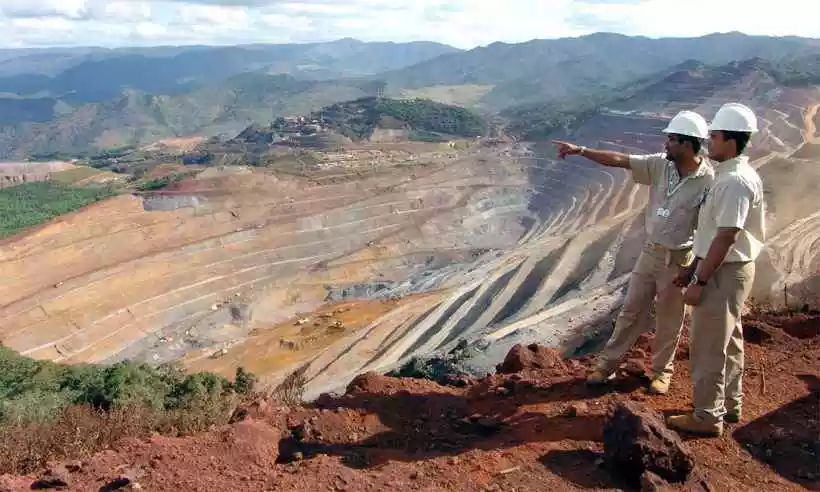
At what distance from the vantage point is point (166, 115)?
167 meters

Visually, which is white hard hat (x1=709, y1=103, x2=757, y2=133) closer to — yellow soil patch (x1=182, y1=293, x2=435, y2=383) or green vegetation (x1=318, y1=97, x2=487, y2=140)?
yellow soil patch (x1=182, y1=293, x2=435, y2=383)

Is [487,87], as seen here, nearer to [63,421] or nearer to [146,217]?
[146,217]

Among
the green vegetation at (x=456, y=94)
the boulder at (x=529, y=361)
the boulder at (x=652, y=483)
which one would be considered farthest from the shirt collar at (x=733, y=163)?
the green vegetation at (x=456, y=94)

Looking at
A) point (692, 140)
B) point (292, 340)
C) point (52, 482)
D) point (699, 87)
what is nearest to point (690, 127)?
point (692, 140)

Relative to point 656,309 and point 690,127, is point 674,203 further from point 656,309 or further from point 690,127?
point 656,309

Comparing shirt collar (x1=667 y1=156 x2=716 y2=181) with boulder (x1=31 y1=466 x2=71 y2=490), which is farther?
shirt collar (x1=667 y1=156 x2=716 y2=181)

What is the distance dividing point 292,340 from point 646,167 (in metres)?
22.7

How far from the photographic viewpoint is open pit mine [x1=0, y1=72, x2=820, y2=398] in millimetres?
→ 23406

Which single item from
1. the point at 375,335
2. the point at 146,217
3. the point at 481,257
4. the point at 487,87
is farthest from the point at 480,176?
the point at 487,87

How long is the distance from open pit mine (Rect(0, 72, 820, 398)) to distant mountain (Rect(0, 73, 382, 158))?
100 meters

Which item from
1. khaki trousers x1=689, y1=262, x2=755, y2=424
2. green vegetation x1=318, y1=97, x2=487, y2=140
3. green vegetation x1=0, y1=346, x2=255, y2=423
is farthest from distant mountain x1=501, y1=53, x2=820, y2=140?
khaki trousers x1=689, y1=262, x2=755, y2=424

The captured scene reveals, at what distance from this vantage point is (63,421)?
489cm

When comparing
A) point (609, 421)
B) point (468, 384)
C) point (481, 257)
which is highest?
point (609, 421)

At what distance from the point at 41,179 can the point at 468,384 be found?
255 feet
